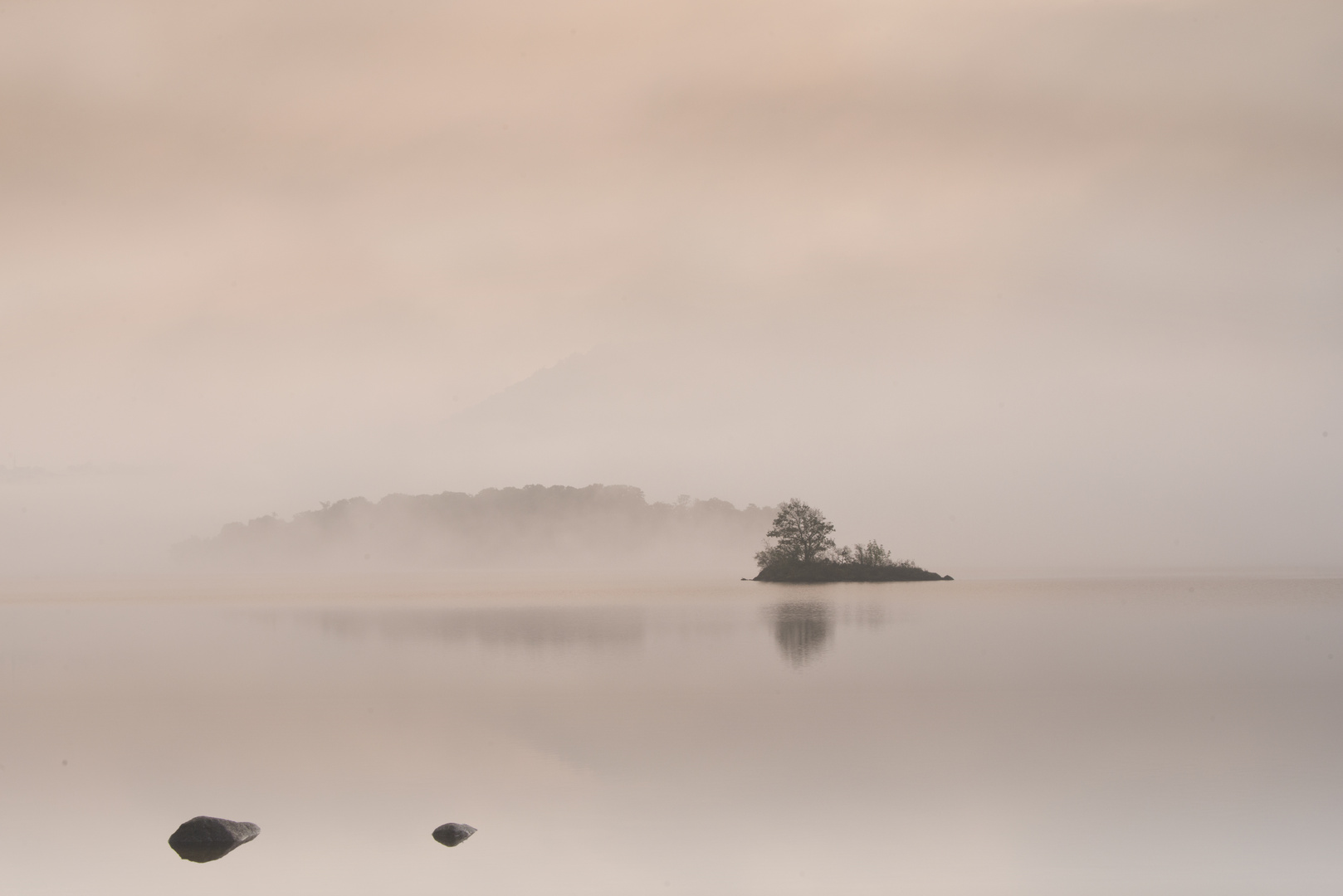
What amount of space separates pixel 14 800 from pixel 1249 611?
238 ft

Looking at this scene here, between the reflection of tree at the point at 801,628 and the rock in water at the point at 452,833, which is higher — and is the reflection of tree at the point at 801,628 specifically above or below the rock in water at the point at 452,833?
above

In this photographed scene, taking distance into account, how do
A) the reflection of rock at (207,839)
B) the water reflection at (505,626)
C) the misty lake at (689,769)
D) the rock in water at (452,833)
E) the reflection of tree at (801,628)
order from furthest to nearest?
1. the water reflection at (505,626)
2. the reflection of tree at (801,628)
3. the rock in water at (452,833)
4. the reflection of rock at (207,839)
5. the misty lake at (689,769)

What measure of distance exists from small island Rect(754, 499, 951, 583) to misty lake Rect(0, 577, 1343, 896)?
157ft

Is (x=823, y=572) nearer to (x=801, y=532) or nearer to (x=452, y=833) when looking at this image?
(x=801, y=532)

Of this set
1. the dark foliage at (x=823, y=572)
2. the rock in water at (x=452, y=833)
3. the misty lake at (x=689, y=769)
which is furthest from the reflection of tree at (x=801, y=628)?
the rock in water at (x=452, y=833)

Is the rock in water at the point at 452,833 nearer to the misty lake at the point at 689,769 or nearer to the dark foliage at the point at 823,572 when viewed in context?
the misty lake at the point at 689,769

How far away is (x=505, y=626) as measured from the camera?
6047 cm

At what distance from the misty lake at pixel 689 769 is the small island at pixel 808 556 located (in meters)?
47.9

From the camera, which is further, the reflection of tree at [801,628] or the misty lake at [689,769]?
the reflection of tree at [801,628]

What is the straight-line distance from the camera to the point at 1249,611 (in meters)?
69.9

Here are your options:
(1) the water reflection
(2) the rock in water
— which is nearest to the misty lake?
(2) the rock in water

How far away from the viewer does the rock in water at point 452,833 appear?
13.9 m

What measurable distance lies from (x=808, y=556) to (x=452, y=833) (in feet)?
265

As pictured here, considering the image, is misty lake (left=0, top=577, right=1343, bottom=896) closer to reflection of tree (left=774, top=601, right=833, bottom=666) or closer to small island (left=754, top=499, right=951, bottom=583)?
reflection of tree (left=774, top=601, right=833, bottom=666)
